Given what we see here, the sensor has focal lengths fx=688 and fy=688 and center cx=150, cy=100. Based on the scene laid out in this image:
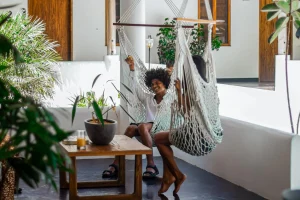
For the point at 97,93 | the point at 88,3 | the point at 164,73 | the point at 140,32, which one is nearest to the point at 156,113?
the point at 164,73

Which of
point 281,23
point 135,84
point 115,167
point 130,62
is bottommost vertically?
point 115,167

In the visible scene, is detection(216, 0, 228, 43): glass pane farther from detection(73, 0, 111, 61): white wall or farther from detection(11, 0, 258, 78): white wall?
detection(73, 0, 111, 61): white wall

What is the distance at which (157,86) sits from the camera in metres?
5.78

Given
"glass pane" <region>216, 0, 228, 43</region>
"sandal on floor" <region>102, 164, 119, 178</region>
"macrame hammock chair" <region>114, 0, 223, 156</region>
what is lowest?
"sandal on floor" <region>102, 164, 119, 178</region>

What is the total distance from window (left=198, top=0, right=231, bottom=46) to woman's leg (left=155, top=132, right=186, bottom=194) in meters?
10.6

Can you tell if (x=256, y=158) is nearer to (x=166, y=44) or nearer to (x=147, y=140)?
(x=147, y=140)

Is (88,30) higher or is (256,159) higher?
(88,30)

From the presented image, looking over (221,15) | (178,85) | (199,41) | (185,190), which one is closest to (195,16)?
(221,15)

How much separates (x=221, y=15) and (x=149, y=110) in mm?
9983

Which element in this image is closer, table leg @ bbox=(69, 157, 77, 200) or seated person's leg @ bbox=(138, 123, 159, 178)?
table leg @ bbox=(69, 157, 77, 200)

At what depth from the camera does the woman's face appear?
5781mm

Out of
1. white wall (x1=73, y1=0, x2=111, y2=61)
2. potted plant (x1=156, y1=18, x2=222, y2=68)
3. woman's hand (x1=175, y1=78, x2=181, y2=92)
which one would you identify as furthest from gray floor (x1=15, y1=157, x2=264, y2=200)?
potted plant (x1=156, y1=18, x2=222, y2=68)

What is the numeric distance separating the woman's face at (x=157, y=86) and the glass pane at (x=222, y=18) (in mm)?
10121

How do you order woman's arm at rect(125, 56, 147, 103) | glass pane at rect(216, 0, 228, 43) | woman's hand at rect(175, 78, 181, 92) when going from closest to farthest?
1. woman's hand at rect(175, 78, 181, 92)
2. woman's arm at rect(125, 56, 147, 103)
3. glass pane at rect(216, 0, 228, 43)
